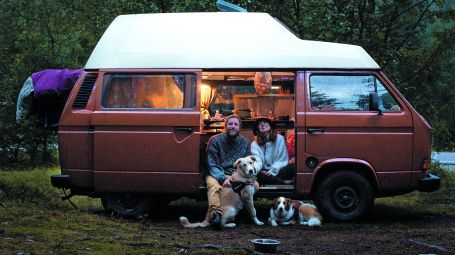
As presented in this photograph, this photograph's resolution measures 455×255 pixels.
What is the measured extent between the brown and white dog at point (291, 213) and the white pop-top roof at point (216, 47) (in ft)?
5.72

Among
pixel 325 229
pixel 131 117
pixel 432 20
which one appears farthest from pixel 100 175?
pixel 432 20

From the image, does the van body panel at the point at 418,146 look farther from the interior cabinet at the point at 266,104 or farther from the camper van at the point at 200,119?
the interior cabinet at the point at 266,104

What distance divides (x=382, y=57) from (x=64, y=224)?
7.98 meters

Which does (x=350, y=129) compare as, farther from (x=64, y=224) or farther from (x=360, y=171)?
(x=64, y=224)

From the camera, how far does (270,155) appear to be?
10023 millimetres

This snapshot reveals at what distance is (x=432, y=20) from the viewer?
15570 millimetres

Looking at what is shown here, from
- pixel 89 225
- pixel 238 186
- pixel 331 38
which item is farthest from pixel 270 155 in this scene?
pixel 331 38

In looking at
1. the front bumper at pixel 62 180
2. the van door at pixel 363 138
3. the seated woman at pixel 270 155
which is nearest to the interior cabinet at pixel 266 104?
the seated woman at pixel 270 155

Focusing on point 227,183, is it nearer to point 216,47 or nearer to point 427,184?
point 216,47

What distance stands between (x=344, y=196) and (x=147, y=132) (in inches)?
104

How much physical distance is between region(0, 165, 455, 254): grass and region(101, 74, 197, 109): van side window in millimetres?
1499

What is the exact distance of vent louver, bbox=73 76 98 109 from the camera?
9.77 meters

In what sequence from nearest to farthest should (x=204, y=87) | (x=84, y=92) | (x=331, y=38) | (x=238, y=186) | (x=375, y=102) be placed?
(x=238, y=186) < (x=375, y=102) < (x=84, y=92) < (x=204, y=87) < (x=331, y=38)

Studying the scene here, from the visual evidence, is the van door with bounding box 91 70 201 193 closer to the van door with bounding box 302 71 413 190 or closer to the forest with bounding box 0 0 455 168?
the van door with bounding box 302 71 413 190
